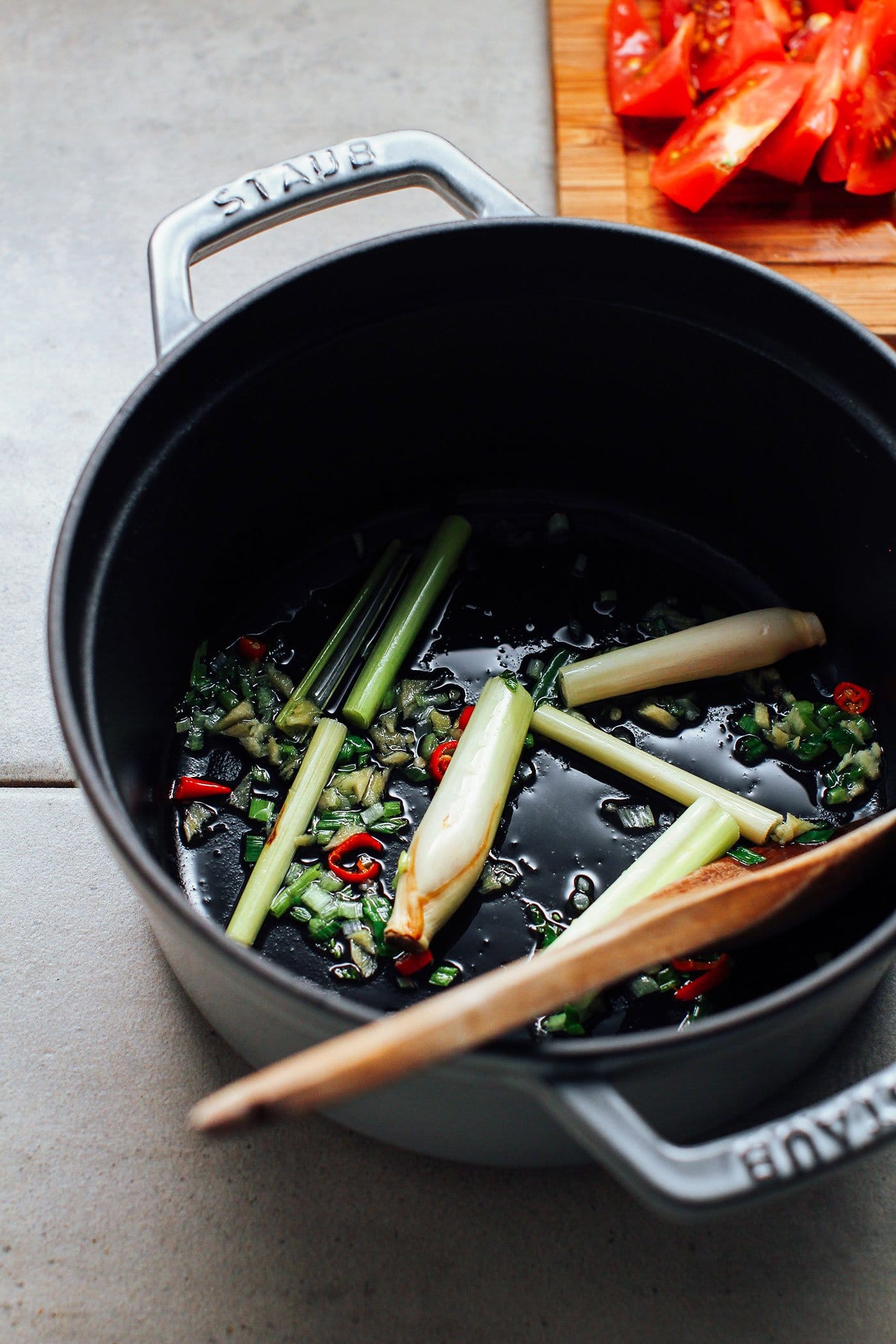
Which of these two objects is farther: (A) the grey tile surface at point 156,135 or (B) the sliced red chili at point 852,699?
(A) the grey tile surface at point 156,135

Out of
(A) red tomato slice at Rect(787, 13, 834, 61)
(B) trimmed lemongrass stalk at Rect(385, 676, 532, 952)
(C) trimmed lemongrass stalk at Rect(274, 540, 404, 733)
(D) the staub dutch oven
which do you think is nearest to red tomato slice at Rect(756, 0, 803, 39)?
(A) red tomato slice at Rect(787, 13, 834, 61)

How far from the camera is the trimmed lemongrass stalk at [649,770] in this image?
1.03 m

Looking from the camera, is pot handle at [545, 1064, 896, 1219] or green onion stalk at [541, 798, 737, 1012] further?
green onion stalk at [541, 798, 737, 1012]

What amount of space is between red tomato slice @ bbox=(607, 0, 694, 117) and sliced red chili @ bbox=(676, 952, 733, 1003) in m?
1.00

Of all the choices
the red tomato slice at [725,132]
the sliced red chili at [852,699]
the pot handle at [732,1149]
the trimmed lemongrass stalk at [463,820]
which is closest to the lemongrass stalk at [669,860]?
the trimmed lemongrass stalk at [463,820]

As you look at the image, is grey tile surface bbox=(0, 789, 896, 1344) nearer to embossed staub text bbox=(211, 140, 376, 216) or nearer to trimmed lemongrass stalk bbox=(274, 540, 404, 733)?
trimmed lemongrass stalk bbox=(274, 540, 404, 733)

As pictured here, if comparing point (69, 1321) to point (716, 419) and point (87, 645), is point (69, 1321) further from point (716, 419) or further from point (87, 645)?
point (716, 419)

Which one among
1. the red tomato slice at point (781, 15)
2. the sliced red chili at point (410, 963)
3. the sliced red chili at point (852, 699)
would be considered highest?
the red tomato slice at point (781, 15)

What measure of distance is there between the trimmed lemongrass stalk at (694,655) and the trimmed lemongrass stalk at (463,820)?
0.07 m

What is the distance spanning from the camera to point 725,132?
1269 millimetres

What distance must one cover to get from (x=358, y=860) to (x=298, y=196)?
23.4 inches

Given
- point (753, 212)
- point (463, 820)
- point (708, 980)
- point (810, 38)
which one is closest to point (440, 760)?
point (463, 820)

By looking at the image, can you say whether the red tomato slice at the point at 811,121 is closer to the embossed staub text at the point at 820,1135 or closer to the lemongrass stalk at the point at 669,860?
the lemongrass stalk at the point at 669,860

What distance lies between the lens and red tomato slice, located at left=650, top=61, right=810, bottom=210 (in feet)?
4.14
